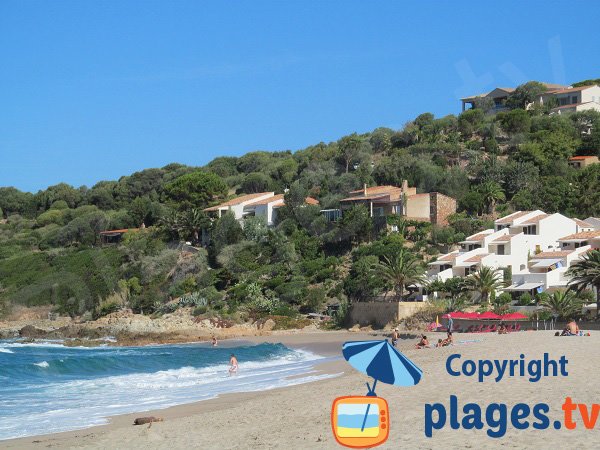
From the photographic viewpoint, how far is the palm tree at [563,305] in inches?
1543

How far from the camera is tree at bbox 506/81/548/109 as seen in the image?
9144cm

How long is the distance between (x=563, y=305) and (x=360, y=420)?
31.1 metres

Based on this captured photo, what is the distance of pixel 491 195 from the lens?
62031mm

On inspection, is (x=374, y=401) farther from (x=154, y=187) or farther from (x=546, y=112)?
(x=154, y=187)

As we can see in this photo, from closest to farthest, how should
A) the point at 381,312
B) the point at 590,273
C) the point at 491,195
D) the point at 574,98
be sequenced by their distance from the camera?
the point at 590,273
the point at 381,312
the point at 491,195
the point at 574,98

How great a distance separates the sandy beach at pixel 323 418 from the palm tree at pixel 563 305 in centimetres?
1605

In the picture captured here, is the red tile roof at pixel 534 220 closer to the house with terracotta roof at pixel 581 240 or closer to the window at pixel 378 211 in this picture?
the house with terracotta roof at pixel 581 240

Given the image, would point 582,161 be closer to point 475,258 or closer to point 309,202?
point 309,202

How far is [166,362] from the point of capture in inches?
1400

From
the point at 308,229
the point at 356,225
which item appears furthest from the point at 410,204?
the point at 308,229

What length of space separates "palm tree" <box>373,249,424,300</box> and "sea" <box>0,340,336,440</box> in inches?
335

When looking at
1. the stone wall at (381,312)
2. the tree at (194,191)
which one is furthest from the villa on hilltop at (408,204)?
the tree at (194,191)

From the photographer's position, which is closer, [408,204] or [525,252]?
[525,252]

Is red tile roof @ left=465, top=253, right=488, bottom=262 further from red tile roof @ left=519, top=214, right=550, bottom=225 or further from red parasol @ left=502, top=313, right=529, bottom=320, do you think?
red parasol @ left=502, top=313, right=529, bottom=320
